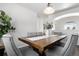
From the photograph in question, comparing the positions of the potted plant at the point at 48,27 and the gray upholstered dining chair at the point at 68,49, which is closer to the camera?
the gray upholstered dining chair at the point at 68,49

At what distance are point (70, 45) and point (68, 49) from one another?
0.07 metres

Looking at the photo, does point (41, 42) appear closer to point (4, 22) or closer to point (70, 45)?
point (70, 45)

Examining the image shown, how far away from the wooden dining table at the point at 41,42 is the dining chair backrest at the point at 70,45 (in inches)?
4.4

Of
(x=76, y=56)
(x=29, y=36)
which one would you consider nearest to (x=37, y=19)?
(x=29, y=36)

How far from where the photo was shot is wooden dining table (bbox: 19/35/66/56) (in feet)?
4.66

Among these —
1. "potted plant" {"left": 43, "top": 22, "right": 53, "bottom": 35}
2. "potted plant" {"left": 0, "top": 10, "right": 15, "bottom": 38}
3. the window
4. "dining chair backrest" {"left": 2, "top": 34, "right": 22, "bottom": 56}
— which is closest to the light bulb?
"potted plant" {"left": 43, "top": 22, "right": 53, "bottom": 35}

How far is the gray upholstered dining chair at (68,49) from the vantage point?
1.42m

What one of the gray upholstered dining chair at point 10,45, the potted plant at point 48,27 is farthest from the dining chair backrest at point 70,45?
the gray upholstered dining chair at point 10,45

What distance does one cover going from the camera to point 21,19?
1.54 metres

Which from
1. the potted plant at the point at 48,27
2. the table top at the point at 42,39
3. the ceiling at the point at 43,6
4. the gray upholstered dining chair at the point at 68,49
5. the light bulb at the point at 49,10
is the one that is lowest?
the gray upholstered dining chair at the point at 68,49

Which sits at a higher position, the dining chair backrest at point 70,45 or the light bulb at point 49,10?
the light bulb at point 49,10

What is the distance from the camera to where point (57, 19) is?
1532 mm

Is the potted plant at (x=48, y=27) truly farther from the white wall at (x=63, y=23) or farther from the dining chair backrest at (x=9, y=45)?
the dining chair backrest at (x=9, y=45)

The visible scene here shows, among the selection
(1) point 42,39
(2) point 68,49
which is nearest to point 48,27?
(1) point 42,39
